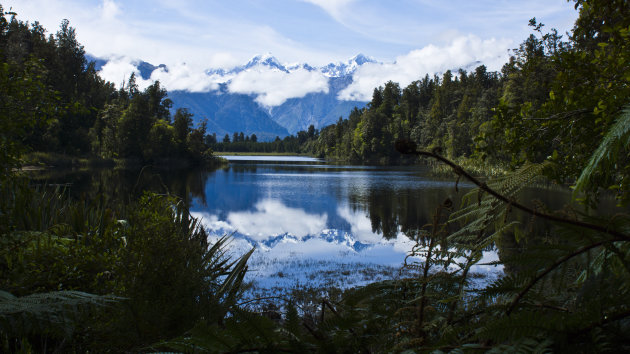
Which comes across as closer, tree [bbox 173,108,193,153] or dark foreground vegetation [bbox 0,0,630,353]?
dark foreground vegetation [bbox 0,0,630,353]

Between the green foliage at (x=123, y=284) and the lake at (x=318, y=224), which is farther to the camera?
the lake at (x=318, y=224)

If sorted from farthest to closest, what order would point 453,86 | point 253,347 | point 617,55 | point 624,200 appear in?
point 453,86
point 617,55
point 624,200
point 253,347

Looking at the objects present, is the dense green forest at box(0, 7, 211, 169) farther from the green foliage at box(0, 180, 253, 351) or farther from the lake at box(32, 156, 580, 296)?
the green foliage at box(0, 180, 253, 351)

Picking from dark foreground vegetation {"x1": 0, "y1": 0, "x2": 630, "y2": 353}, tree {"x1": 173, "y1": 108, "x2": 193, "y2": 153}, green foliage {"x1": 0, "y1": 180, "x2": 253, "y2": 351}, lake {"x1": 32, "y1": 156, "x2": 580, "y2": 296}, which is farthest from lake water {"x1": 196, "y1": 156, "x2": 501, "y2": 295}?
tree {"x1": 173, "y1": 108, "x2": 193, "y2": 153}

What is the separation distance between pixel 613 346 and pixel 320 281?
39.2 feet

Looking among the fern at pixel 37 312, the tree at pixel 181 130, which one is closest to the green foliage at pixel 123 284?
the fern at pixel 37 312

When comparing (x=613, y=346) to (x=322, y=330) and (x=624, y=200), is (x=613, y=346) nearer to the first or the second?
(x=322, y=330)

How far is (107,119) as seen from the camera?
64.6 meters

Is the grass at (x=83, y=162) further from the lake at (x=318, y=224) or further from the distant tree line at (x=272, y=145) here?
the distant tree line at (x=272, y=145)

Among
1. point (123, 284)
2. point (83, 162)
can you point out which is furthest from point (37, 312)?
point (83, 162)

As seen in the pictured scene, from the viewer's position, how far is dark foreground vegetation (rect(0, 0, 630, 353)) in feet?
2.38

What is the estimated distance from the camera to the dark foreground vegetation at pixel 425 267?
0.73m

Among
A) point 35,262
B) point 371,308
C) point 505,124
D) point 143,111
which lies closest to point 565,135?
point 505,124

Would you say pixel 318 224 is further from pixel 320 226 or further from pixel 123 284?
pixel 123 284
